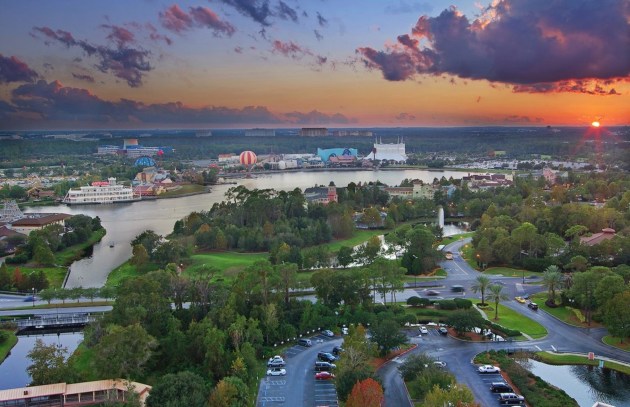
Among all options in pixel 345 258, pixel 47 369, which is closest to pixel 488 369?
pixel 47 369

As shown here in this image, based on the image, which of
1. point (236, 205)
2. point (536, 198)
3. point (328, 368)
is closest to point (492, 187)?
point (536, 198)

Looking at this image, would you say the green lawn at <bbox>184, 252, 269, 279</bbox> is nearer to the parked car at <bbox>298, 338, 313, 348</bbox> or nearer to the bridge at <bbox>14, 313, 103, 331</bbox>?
the bridge at <bbox>14, 313, 103, 331</bbox>

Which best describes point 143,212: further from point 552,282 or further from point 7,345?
point 552,282

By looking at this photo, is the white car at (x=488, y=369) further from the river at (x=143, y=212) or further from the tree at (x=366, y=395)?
the river at (x=143, y=212)

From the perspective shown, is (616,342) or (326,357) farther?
(616,342)

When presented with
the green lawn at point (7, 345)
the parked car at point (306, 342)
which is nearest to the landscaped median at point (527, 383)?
the parked car at point (306, 342)
